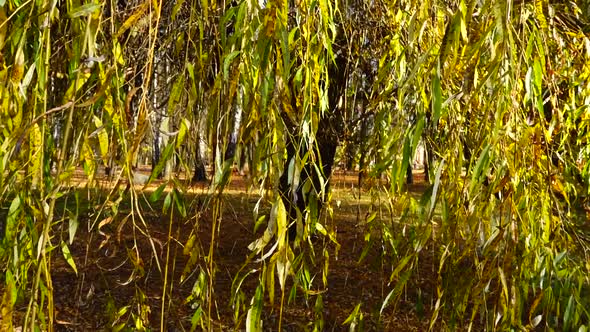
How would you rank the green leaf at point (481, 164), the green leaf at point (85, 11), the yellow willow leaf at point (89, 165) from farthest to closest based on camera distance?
the yellow willow leaf at point (89, 165)
the green leaf at point (481, 164)
the green leaf at point (85, 11)

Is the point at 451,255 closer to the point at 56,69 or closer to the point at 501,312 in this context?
the point at 501,312

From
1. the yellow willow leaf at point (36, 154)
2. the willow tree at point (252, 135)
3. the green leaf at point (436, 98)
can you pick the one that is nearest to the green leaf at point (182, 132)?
the willow tree at point (252, 135)

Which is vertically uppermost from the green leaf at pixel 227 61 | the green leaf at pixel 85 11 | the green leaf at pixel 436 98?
the green leaf at pixel 85 11

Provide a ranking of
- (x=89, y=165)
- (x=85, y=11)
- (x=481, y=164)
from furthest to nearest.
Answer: (x=89, y=165) < (x=481, y=164) < (x=85, y=11)

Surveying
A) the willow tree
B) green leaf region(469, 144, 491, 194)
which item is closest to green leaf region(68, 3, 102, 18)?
the willow tree

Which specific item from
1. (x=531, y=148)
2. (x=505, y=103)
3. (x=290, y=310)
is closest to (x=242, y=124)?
(x=505, y=103)

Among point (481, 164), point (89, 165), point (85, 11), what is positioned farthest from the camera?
point (89, 165)

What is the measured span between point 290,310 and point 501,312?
3389mm

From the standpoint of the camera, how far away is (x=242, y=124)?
3.94ft

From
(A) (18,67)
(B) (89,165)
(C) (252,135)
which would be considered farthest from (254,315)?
(A) (18,67)

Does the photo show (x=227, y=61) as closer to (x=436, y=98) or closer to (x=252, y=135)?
(x=252, y=135)

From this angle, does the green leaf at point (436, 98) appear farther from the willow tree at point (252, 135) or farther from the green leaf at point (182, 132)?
the green leaf at point (182, 132)

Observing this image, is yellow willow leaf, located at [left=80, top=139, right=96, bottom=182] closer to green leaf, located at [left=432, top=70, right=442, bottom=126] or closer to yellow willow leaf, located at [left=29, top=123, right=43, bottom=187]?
yellow willow leaf, located at [left=29, top=123, right=43, bottom=187]

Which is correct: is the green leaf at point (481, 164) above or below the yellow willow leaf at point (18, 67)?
below
